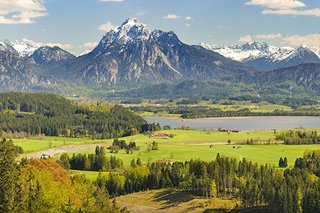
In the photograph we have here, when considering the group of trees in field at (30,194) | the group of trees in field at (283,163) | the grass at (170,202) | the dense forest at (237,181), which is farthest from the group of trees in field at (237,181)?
the group of trees in field at (30,194)

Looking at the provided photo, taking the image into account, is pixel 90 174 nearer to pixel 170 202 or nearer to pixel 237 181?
pixel 170 202

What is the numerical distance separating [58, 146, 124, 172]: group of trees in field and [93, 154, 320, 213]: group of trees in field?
1045 cm

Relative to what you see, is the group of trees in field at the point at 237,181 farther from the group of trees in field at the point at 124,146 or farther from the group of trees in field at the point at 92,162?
the group of trees in field at the point at 124,146

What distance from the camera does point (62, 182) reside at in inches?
3600

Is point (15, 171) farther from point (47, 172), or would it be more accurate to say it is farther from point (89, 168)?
point (89, 168)

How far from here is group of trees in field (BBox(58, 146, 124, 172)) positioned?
157750mm

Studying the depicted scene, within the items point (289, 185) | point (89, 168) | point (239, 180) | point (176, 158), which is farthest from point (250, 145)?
point (289, 185)

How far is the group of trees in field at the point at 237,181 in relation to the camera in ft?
321

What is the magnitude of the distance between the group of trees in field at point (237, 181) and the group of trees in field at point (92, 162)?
34.3 feet

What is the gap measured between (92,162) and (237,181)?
56.4m

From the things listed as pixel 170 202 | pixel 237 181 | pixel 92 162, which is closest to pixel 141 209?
pixel 170 202

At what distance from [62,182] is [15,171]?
22.1 metres

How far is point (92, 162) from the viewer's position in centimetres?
16050

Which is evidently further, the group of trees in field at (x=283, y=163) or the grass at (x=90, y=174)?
the group of trees in field at (x=283, y=163)
